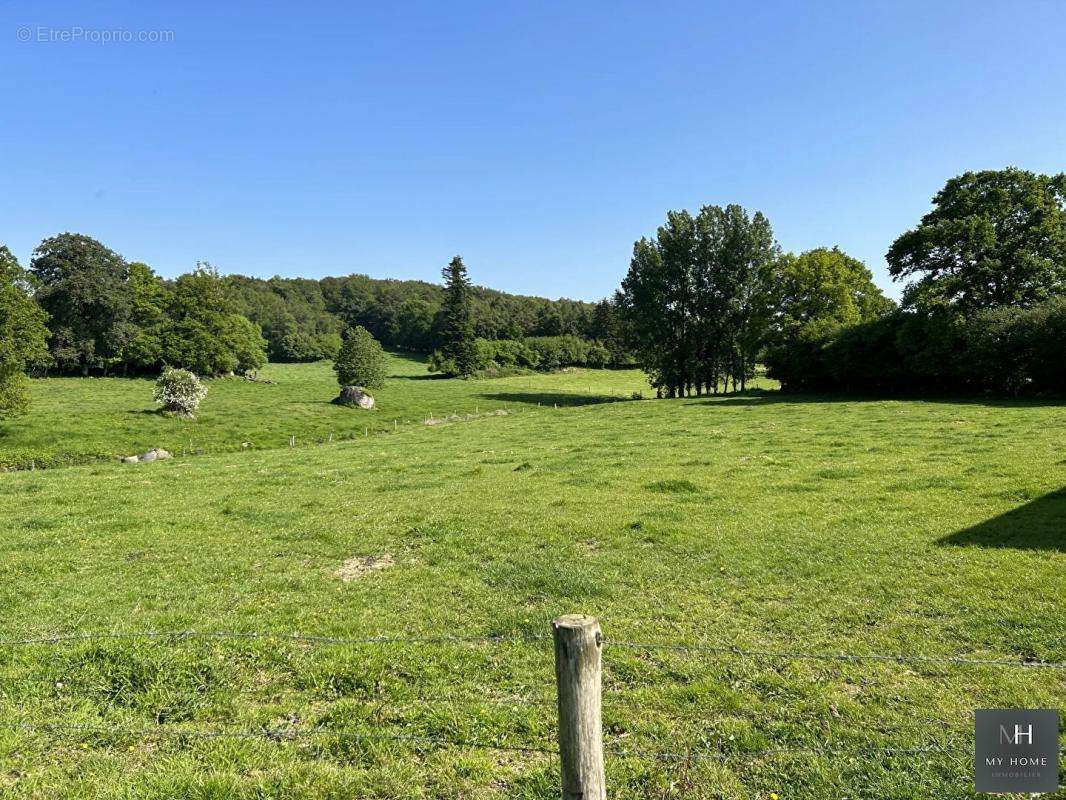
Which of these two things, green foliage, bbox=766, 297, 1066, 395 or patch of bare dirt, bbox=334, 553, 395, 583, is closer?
patch of bare dirt, bbox=334, 553, 395, 583

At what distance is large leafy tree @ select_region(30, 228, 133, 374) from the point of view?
2670 inches

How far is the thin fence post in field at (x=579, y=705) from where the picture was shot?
3.79 m

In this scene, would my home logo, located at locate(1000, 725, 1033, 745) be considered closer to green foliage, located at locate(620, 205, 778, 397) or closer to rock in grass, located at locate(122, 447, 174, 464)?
rock in grass, located at locate(122, 447, 174, 464)

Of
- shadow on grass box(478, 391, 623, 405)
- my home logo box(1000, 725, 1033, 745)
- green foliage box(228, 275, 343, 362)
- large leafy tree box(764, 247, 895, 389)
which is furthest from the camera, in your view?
green foliage box(228, 275, 343, 362)

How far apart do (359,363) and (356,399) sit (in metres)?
9.90

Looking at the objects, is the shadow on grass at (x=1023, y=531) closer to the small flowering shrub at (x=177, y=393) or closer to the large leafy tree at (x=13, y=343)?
the large leafy tree at (x=13, y=343)

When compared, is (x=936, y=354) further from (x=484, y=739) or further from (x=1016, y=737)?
(x=484, y=739)

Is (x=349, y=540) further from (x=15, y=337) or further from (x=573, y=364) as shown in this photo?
(x=573, y=364)

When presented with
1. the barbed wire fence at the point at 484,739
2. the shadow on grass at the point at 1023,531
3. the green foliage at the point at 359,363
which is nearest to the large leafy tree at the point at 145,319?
the green foliage at the point at 359,363

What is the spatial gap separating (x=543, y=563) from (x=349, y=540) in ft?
15.3

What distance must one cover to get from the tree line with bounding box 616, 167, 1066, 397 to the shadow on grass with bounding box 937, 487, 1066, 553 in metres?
32.1

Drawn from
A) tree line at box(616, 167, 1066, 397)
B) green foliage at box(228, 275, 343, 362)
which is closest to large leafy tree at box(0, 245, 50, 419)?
tree line at box(616, 167, 1066, 397)

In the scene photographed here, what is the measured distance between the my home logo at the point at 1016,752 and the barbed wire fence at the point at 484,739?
0.40m

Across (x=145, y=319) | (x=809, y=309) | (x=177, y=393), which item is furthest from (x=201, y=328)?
(x=809, y=309)
